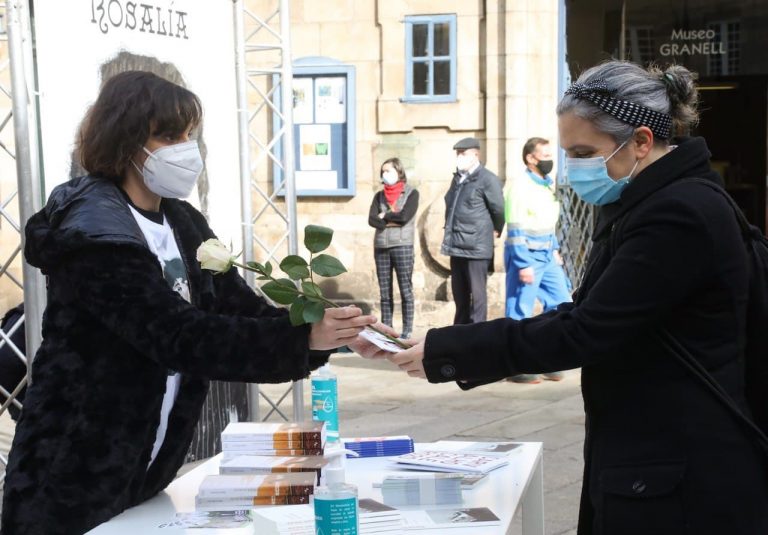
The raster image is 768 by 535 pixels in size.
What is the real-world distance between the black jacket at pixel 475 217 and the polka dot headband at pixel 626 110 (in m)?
6.67

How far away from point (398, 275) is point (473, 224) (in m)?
1.39

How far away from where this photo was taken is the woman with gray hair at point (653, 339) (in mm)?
2312

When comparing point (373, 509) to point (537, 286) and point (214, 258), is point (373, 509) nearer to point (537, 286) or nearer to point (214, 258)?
point (214, 258)

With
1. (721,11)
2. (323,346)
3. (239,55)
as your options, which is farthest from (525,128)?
(323,346)

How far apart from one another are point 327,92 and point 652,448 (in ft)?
31.3

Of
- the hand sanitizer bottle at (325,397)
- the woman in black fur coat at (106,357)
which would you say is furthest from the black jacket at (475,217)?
the woman in black fur coat at (106,357)

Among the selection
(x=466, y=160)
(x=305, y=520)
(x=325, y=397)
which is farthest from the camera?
(x=466, y=160)

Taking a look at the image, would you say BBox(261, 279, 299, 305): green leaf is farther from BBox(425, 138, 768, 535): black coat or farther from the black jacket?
the black jacket

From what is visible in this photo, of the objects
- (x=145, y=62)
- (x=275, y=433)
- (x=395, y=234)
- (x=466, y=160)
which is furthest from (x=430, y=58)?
(x=275, y=433)

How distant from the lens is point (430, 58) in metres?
11.3

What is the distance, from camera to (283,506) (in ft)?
8.43

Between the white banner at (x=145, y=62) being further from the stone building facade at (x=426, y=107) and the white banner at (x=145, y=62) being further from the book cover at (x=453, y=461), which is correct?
the stone building facade at (x=426, y=107)

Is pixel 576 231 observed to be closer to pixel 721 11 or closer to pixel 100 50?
pixel 721 11

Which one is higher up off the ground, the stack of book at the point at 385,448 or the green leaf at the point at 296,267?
the green leaf at the point at 296,267
